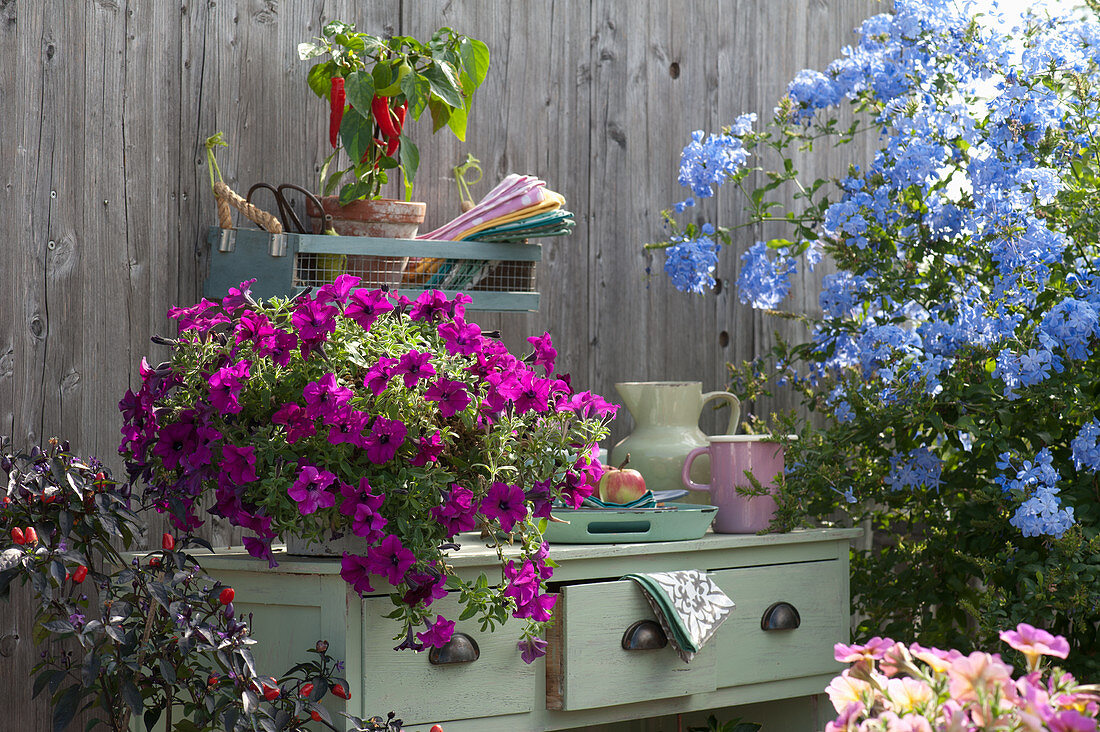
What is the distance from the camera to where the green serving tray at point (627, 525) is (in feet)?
6.18

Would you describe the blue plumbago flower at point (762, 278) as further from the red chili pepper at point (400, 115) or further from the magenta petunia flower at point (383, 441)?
the magenta petunia flower at point (383, 441)

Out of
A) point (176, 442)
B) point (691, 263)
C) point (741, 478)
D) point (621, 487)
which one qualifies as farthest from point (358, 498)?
point (691, 263)

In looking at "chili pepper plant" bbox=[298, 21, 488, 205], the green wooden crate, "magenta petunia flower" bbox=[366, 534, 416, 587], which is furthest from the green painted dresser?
"chili pepper plant" bbox=[298, 21, 488, 205]

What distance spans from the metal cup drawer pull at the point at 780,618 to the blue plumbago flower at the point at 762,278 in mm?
808

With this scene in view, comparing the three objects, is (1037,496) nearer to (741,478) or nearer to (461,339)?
(741,478)

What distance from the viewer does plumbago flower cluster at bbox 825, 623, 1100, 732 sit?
79cm

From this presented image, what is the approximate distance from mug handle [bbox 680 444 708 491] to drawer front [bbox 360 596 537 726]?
0.54m

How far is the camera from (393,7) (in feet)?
7.44

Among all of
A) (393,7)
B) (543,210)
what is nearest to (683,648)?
(543,210)

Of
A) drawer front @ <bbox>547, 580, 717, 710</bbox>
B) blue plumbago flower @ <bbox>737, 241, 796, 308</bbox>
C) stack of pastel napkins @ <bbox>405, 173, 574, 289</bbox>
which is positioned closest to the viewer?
drawer front @ <bbox>547, 580, 717, 710</bbox>

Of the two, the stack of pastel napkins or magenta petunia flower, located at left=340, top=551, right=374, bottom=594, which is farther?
the stack of pastel napkins

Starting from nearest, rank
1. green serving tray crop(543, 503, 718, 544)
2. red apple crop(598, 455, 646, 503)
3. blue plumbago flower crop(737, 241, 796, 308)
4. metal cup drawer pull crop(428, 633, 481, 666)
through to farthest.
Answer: metal cup drawer pull crop(428, 633, 481, 666) → green serving tray crop(543, 503, 718, 544) → red apple crop(598, 455, 646, 503) → blue plumbago flower crop(737, 241, 796, 308)

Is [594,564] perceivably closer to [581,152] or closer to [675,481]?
[675,481]

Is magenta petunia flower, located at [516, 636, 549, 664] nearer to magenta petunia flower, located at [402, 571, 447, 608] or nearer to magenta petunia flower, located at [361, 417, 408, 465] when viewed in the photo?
magenta petunia flower, located at [402, 571, 447, 608]
